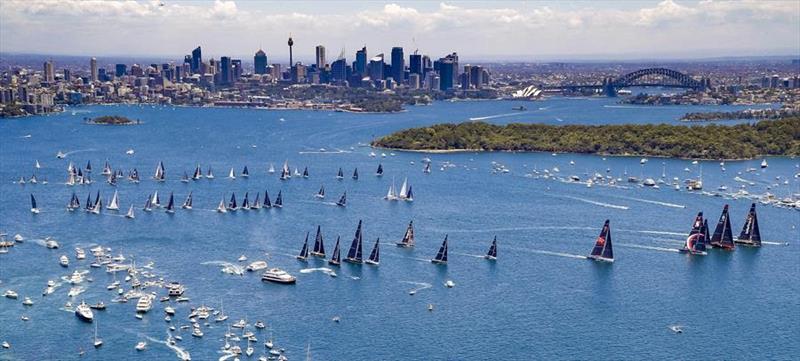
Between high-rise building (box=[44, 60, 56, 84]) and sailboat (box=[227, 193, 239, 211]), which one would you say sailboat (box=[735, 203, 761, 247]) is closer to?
sailboat (box=[227, 193, 239, 211])

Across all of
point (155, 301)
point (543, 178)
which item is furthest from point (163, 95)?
point (155, 301)

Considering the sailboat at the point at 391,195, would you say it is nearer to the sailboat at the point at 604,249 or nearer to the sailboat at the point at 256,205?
the sailboat at the point at 256,205

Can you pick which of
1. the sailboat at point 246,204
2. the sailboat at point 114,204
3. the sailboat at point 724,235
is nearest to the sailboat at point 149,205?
the sailboat at point 114,204

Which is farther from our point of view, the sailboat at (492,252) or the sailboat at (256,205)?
the sailboat at (256,205)

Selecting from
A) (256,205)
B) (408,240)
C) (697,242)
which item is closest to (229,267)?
(408,240)

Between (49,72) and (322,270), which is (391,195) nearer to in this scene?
(322,270)

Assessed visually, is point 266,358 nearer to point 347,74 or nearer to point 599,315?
point 599,315
